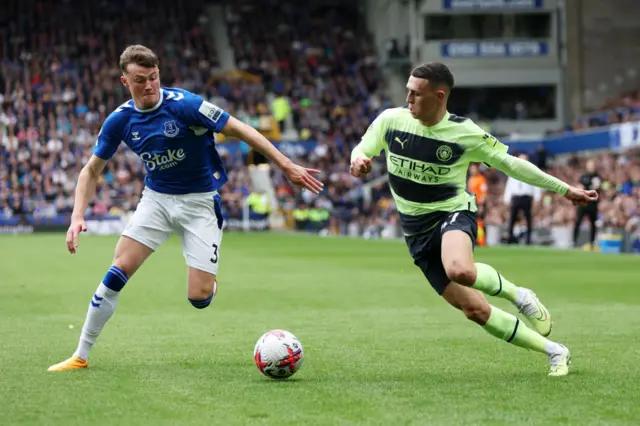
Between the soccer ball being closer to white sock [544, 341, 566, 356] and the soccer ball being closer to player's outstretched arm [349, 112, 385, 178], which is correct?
player's outstretched arm [349, 112, 385, 178]

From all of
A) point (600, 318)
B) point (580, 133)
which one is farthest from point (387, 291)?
point (580, 133)

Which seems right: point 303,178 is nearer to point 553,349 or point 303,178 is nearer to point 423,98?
point 423,98

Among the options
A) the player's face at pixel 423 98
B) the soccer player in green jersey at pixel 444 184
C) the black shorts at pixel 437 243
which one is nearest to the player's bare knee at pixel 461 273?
the soccer player in green jersey at pixel 444 184

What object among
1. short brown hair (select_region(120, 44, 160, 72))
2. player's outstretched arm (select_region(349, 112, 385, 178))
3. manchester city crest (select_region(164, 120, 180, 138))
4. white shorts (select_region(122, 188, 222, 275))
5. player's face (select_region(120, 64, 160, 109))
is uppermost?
short brown hair (select_region(120, 44, 160, 72))

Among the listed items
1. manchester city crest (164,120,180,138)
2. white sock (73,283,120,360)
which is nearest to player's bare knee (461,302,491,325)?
manchester city crest (164,120,180,138)

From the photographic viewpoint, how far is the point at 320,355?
896 centimetres

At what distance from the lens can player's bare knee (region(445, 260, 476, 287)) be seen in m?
7.46

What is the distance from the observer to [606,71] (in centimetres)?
4934

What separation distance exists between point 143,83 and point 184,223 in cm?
116

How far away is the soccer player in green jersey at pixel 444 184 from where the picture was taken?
25.5ft

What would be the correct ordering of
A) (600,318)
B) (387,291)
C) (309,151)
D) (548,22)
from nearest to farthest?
1. (600,318)
2. (387,291)
3. (309,151)
4. (548,22)

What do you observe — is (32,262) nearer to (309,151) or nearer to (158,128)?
(158,128)

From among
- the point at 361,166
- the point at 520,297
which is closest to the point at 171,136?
A: the point at 361,166

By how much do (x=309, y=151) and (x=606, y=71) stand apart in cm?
1360
